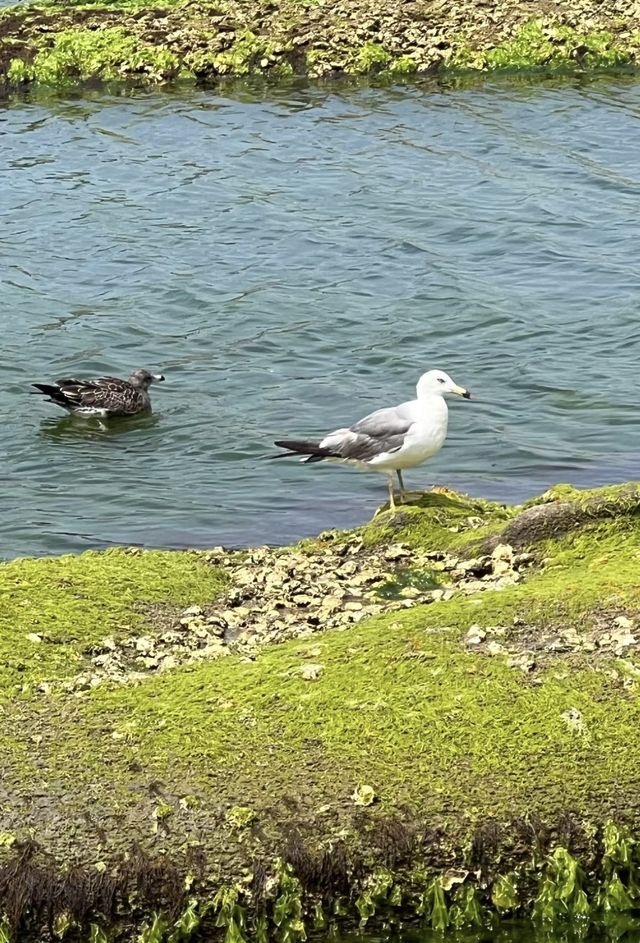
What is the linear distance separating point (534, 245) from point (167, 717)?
12.6 meters

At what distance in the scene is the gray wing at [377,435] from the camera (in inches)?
402

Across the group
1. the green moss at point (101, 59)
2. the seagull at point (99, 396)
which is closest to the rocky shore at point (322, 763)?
the seagull at point (99, 396)

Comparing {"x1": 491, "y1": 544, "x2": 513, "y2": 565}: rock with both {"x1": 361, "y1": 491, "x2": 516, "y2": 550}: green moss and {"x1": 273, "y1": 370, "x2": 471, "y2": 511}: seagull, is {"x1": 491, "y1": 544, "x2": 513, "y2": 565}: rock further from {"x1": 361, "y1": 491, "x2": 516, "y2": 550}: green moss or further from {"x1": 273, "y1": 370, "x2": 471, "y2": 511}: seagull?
{"x1": 273, "y1": 370, "x2": 471, "y2": 511}: seagull

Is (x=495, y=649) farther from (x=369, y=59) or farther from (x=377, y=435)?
(x=369, y=59)

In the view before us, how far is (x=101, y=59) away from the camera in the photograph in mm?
26453

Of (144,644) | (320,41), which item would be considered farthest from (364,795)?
(320,41)

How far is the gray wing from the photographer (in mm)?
10203

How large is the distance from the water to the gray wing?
4.82 ft

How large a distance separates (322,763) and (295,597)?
2.04m

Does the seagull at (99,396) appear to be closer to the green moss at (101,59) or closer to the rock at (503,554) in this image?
the rock at (503,554)

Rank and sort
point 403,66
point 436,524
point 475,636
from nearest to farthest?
1. point 475,636
2. point 436,524
3. point 403,66

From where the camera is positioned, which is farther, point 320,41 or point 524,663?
point 320,41

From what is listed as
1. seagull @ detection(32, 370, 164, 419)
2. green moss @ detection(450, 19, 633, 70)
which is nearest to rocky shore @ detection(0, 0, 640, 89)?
green moss @ detection(450, 19, 633, 70)

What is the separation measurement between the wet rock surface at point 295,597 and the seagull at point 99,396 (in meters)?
5.09
